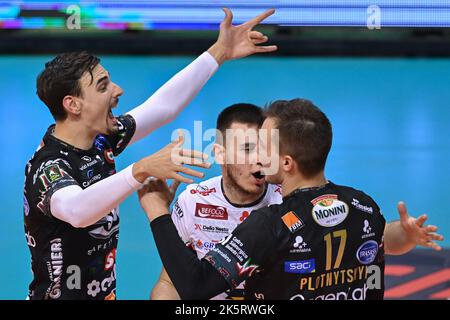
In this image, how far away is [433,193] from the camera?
8531 millimetres

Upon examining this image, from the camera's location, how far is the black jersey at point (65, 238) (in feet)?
13.8

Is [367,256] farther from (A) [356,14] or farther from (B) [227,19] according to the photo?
(A) [356,14]

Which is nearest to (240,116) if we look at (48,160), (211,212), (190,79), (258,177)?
(190,79)

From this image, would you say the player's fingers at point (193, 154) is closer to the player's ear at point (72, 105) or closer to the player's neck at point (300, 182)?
the player's neck at point (300, 182)

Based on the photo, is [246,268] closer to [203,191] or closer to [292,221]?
[292,221]

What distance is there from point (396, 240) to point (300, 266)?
0.68 metres

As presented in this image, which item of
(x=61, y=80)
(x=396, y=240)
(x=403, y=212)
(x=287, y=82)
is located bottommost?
(x=396, y=240)

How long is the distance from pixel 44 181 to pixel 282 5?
10.2m

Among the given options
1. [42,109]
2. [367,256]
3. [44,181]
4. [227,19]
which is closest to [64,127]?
[44,181]

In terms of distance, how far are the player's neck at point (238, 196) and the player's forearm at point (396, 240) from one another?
0.92 m

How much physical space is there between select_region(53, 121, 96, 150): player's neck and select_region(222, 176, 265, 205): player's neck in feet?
2.75

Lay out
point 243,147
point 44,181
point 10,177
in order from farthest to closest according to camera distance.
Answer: point 10,177, point 243,147, point 44,181

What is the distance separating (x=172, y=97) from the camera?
495 centimetres

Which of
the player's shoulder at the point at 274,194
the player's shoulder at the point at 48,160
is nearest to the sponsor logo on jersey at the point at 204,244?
the player's shoulder at the point at 274,194
